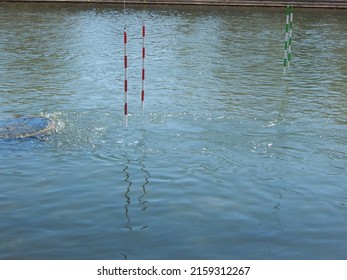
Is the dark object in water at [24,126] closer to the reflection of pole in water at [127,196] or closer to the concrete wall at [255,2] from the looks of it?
the reflection of pole in water at [127,196]

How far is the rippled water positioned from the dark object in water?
0.92 feet

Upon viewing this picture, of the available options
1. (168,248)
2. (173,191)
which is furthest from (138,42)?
(168,248)

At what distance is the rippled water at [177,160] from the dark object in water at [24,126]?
0.28 metres

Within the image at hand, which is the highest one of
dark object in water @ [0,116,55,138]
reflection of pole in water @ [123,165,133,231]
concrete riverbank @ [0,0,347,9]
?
concrete riverbank @ [0,0,347,9]

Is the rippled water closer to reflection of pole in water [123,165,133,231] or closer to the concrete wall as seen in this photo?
reflection of pole in water [123,165,133,231]

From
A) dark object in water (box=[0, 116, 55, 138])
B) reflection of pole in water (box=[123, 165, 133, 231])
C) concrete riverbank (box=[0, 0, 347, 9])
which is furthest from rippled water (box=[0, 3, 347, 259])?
concrete riverbank (box=[0, 0, 347, 9])

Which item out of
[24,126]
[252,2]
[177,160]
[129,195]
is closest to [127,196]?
[129,195]

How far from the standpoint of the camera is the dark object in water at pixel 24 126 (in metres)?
12.4

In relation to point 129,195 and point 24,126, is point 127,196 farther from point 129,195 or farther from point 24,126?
point 24,126

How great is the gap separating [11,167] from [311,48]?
1769 centimetres

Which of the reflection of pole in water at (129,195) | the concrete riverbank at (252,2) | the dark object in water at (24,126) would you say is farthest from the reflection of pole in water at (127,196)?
the concrete riverbank at (252,2)

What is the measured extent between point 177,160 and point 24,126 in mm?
3790

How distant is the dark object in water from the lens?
12391 mm

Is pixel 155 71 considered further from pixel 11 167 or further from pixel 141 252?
pixel 141 252
